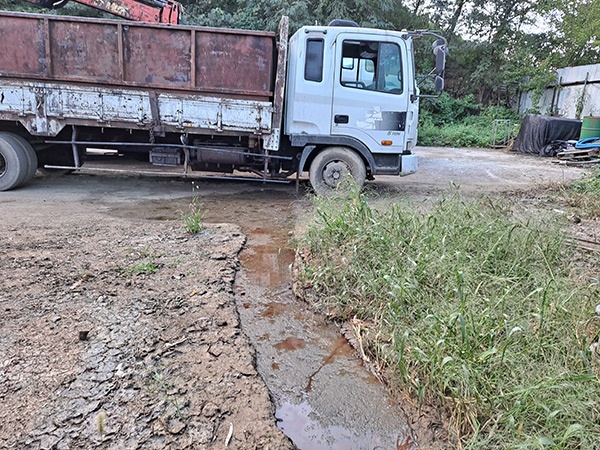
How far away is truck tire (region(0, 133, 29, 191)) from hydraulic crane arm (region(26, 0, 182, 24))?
235 centimetres

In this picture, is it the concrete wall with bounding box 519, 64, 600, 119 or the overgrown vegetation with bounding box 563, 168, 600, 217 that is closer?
the overgrown vegetation with bounding box 563, 168, 600, 217

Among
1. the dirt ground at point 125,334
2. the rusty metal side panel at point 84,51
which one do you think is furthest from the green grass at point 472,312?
the rusty metal side panel at point 84,51

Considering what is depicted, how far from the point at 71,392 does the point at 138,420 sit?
1.43ft

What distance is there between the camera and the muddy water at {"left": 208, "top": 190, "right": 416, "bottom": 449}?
2.17 meters

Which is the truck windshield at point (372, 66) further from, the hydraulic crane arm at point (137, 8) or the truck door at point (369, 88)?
the hydraulic crane arm at point (137, 8)

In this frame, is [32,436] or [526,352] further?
[526,352]

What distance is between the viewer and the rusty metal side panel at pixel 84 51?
619 centimetres

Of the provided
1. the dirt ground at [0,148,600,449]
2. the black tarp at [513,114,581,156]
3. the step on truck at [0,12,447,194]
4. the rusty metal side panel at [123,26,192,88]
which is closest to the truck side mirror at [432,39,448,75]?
the step on truck at [0,12,447,194]

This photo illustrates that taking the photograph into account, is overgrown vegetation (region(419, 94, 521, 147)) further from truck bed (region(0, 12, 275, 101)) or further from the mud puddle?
the mud puddle

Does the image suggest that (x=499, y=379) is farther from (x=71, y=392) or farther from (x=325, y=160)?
(x=325, y=160)

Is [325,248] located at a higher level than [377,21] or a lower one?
lower

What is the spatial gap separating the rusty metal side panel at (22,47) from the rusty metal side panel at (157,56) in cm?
119

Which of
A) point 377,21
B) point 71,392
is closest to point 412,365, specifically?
point 71,392

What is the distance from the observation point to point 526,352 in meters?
2.25
